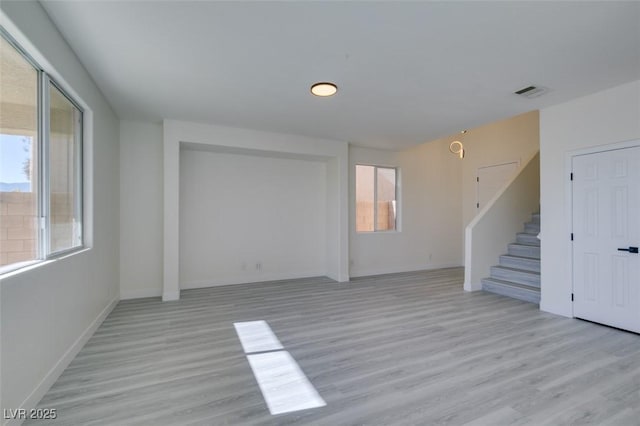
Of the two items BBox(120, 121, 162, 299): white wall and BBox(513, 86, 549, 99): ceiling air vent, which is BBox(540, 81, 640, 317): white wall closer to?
BBox(513, 86, 549, 99): ceiling air vent

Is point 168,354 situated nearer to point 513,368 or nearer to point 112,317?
point 112,317

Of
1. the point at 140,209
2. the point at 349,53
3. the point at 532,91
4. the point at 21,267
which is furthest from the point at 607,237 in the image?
the point at 140,209

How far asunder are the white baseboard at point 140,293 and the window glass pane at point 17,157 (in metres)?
A: 2.66

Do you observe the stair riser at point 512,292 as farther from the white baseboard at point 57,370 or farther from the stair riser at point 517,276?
the white baseboard at point 57,370

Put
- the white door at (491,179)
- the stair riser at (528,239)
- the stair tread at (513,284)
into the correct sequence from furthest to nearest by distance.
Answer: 1. the white door at (491,179)
2. the stair riser at (528,239)
3. the stair tread at (513,284)

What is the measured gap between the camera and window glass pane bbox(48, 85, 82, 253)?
240cm

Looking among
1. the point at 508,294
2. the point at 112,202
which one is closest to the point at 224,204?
the point at 112,202

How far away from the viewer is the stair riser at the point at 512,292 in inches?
169

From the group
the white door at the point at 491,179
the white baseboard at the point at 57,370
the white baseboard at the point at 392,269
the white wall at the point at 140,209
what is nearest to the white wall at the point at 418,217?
the white baseboard at the point at 392,269

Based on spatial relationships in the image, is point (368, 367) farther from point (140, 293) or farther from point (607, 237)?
point (140, 293)

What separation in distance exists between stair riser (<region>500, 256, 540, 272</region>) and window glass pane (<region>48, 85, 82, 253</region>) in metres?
6.22

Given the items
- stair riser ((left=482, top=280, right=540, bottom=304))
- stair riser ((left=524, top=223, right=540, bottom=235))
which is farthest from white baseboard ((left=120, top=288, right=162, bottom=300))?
stair riser ((left=524, top=223, right=540, bottom=235))

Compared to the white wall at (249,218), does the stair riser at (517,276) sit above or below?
below

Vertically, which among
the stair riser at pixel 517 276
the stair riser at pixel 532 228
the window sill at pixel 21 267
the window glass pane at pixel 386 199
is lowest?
the stair riser at pixel 517 276
